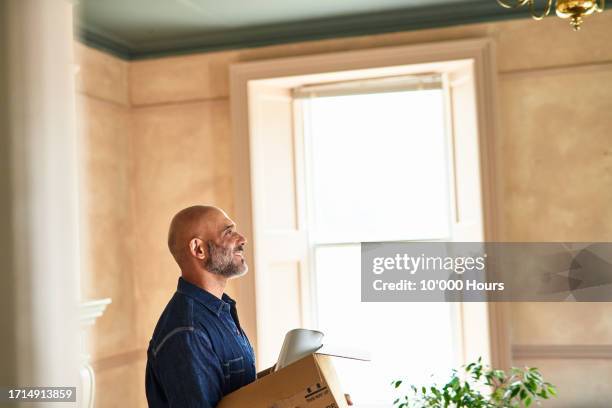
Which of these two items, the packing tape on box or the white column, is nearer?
the white column

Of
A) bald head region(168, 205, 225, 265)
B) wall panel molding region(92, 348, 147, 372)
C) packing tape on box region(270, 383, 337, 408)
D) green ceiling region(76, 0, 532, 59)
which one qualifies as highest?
green ceiling region(76, 0, 532, 59)

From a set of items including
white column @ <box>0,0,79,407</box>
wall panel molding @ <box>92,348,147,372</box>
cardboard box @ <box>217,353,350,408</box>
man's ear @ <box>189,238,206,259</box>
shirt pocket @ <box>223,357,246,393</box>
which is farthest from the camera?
wall panel molding @ <box>92,348,147,372</box>

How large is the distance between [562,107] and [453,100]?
66cm

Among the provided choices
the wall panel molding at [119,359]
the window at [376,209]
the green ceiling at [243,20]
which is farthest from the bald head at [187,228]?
the window at [376,209]

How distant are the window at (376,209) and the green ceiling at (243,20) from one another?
0.40m

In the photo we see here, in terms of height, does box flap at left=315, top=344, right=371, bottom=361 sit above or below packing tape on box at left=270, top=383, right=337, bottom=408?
above

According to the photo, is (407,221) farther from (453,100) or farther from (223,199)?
(223,199)

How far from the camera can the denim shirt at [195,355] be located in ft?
7.02

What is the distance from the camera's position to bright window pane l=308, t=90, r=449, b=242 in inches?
196

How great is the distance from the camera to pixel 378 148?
5.04m

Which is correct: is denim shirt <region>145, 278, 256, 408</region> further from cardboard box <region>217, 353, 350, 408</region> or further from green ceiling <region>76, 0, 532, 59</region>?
green ceiling <region>76, 0, 532, 59</region>

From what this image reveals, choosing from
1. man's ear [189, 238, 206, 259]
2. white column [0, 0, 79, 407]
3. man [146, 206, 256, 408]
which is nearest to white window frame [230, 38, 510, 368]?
man [146, 206, 256, 408]

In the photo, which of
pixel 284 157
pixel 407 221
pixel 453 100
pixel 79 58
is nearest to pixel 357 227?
pixel 407 221

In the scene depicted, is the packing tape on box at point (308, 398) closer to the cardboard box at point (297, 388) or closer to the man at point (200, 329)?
the cardboard box at point (297, 388)
